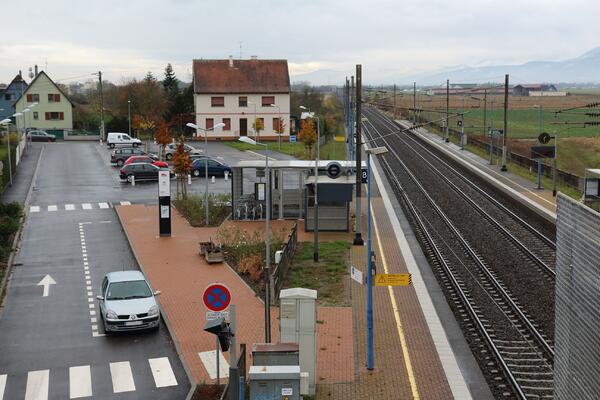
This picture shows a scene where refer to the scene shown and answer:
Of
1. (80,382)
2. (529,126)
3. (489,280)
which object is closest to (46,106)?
(529,126)

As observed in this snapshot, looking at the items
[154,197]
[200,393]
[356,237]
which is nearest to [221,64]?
[154,197]

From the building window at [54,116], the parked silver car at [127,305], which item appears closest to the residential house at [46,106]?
the building window at [54,116]

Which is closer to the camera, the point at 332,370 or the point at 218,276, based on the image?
the point at 332,370

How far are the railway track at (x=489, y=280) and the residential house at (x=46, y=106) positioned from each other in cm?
5405

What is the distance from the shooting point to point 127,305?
61.4ft

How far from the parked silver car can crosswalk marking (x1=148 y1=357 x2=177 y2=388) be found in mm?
1748

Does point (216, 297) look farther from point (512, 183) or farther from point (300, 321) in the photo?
point (512, 183)

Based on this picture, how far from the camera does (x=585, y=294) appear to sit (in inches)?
416

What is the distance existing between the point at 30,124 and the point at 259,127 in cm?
2821

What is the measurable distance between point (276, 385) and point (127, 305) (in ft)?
23.6

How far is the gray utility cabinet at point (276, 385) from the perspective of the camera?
1255cm

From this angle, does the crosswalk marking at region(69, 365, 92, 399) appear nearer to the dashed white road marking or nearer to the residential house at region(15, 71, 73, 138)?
the dashed white road marking

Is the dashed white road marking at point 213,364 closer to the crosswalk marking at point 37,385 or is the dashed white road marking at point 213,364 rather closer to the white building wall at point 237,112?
the crosswalk marking at point 37,385

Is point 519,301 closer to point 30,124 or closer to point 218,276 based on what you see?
point 218,276
